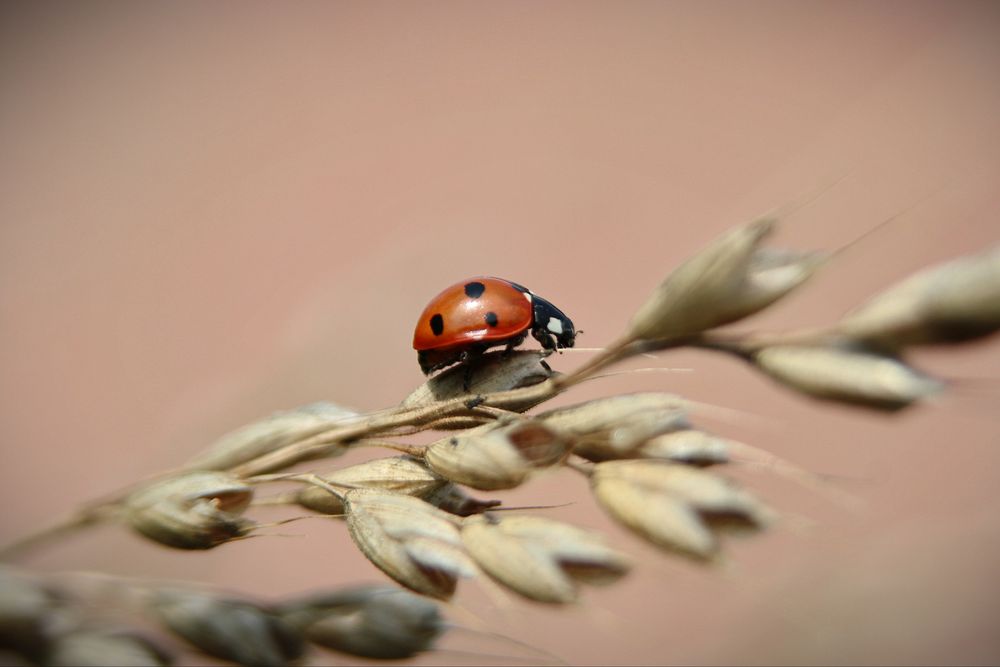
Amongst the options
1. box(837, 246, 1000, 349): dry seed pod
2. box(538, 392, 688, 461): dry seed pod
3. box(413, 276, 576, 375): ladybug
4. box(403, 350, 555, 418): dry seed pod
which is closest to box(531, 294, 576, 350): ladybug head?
box(413, 276, 576, 375): ladybug

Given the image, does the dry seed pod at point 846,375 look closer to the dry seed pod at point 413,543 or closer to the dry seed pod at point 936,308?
the dry seed pod at point 936,308

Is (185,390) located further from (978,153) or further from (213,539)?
(978,153)

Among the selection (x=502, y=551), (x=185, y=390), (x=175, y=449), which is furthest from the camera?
(x=185, y=390)

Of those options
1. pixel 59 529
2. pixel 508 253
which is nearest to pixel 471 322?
pixel 59 529

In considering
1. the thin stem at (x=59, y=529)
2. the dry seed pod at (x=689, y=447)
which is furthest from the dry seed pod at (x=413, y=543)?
the thin stem at (x=59, y=529)

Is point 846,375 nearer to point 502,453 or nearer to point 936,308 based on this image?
point 936,308

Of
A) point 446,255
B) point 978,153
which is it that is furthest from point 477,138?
point 978,153

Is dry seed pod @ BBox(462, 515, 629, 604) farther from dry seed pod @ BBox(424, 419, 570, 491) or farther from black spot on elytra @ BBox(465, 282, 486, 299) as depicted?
black spot on elytra @ BBox(465, 282, 486, 299)
